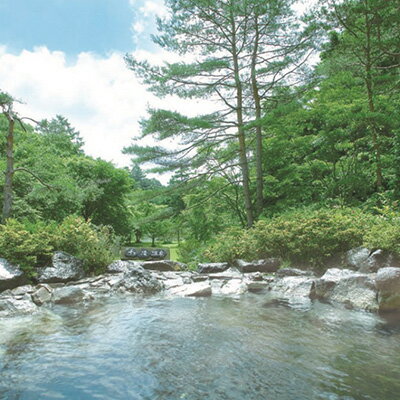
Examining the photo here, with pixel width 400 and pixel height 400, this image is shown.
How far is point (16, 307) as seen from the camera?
193 inches

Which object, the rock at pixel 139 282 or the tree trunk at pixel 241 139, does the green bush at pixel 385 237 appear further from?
the tree trunk at pixel 241 139

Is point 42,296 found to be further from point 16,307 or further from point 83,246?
point 83,246

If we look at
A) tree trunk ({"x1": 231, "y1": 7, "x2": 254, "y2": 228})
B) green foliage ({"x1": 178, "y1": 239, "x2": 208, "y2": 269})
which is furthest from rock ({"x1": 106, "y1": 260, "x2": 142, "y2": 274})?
tree trunk ({"x1": 231, "y1": 7, "x2": 254, "y2": 228})

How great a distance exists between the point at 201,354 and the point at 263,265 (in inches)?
188

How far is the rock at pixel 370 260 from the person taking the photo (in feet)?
19.3

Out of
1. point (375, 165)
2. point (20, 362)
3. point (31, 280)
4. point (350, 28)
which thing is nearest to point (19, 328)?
point (20, 362)

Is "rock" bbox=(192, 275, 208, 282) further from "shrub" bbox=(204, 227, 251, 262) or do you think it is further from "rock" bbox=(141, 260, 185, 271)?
"rock" bbox=(141, 260, 185, 271)

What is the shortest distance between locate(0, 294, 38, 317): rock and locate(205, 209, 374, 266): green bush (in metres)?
5.11

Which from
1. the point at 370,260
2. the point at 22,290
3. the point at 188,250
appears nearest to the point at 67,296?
the point at 22,290

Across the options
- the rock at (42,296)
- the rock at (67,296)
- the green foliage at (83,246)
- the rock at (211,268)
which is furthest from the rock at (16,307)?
the rock at (211,268)

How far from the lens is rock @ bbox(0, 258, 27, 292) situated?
6.05 metres

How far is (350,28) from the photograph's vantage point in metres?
11.0

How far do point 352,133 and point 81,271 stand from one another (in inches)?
401

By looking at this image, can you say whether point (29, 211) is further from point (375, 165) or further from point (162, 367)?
point (375, 165)
